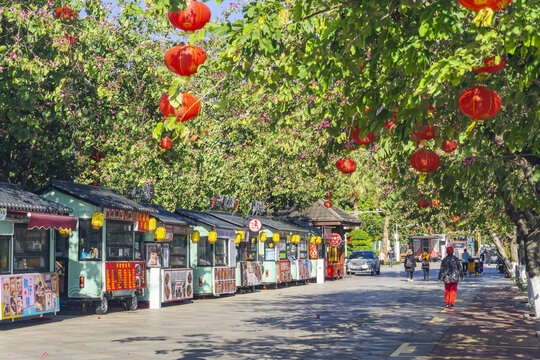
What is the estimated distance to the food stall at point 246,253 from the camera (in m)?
32.0

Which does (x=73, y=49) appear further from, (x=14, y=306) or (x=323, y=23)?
(x=323, y=23)

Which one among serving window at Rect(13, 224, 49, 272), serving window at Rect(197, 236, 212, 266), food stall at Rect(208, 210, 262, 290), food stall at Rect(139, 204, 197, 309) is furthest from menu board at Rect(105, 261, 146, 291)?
food stall at Rect(208, 210, 262, 290)

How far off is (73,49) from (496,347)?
13208mm

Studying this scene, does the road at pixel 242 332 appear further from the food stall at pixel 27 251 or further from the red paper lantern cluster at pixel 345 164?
the red paper lantern cluster at pixel 345 164

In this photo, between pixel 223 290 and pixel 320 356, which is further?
pixel 223 290

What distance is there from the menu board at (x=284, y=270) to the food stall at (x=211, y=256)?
7037 mm

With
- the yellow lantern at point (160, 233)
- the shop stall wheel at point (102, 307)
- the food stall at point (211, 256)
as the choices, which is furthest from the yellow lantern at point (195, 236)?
the shop stall wheel at point (102, 307)

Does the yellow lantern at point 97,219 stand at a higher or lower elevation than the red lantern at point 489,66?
lower


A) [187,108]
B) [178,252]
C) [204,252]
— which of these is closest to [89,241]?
[178,252]

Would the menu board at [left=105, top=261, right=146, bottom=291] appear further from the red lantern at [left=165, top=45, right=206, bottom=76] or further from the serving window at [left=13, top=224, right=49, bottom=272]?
the red lantern at [left=165, top=45, right=206, bottom=76]

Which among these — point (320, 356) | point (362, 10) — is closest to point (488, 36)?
point (362, 10)

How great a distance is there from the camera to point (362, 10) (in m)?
7.32

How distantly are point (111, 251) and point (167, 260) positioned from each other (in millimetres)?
3635

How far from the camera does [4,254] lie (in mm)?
17656
